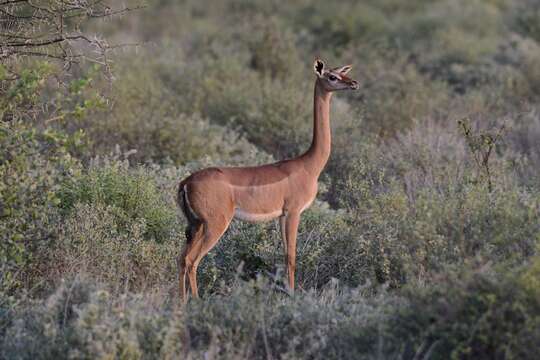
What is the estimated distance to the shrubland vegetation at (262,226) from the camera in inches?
234

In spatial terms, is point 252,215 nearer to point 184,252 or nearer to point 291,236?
point 291,236

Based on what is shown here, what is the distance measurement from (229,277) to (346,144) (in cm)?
458

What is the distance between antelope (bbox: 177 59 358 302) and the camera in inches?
292

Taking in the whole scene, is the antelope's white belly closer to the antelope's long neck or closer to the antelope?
the antelope

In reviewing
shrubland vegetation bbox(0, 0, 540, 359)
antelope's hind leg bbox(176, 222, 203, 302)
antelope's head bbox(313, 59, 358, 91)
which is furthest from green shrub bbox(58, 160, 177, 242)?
antelope's head bbox(313, 59, 358, 91)

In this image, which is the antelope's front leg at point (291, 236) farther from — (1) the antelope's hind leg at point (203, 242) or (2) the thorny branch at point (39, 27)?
(2) the thorny branch at point (39, 27)

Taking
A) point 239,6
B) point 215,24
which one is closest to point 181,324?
point 215,24

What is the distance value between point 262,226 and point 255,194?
1205 millimetres

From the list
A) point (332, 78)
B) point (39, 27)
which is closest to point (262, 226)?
point (332, 78)

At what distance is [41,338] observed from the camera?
19.8 ft

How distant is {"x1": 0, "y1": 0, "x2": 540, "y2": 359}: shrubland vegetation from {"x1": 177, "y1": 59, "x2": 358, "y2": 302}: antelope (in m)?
0.38

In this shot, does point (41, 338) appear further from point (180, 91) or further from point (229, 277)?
point (180, 91)

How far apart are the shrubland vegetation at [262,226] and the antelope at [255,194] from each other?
377 millimetres

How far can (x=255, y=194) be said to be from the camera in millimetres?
7660
